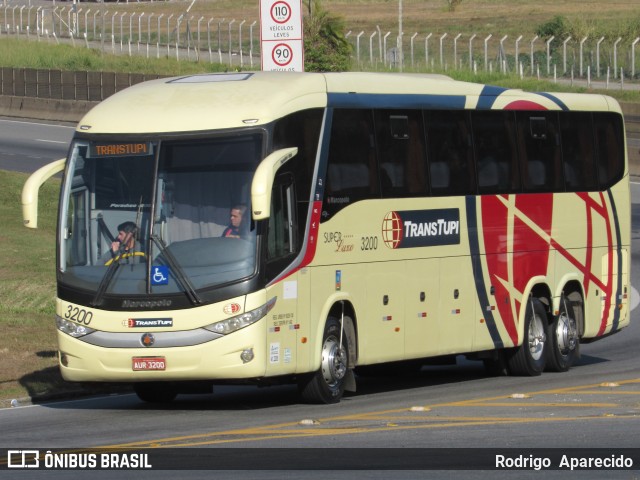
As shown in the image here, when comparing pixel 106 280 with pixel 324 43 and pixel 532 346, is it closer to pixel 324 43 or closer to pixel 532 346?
pixel 532 346

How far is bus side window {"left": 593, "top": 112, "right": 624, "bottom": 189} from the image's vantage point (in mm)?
21000

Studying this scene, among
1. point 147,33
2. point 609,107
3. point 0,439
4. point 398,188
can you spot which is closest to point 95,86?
point 147,33

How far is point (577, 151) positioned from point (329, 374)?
6.57 m

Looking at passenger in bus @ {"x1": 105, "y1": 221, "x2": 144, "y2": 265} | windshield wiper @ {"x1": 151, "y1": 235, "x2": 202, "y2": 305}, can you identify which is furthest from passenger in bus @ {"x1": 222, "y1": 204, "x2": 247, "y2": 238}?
passenger in bus @ {"x1": 105, "y1": 221, "x2": 144, "y2": 265}

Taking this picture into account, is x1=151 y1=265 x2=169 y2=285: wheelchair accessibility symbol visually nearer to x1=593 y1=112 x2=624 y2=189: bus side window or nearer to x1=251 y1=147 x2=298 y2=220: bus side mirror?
x1=251 y1=147 x2=298 y2=220: bus side mirror

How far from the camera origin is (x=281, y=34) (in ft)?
71.5

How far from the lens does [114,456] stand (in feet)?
37.4

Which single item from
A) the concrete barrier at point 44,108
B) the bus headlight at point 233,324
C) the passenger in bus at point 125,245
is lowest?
the bus headlight at point 233,324

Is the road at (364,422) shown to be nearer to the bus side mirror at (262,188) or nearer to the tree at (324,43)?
the bus side mirror at (262,188)

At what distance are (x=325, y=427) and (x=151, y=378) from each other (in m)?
2.10

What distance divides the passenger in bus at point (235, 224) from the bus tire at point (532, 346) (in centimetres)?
610

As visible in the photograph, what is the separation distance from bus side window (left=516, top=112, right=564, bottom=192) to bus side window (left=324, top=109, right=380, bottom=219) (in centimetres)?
349

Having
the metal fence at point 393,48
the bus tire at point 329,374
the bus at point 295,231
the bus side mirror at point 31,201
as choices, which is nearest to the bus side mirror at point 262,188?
the bus at point 295,231

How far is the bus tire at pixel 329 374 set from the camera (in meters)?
15.4
